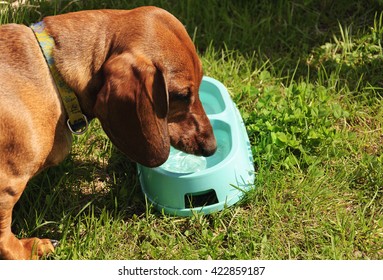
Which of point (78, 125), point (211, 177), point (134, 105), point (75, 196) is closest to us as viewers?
point (134, 105)

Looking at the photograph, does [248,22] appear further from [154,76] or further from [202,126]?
[154,76]

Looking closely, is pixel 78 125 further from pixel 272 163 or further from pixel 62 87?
pixel 272 163

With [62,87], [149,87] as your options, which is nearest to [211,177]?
[149,87]

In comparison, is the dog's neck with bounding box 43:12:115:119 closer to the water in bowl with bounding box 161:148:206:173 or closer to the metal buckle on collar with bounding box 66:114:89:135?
the metal buckle on collar with bounding box 66:114:89:135

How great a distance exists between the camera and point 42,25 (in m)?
3.40

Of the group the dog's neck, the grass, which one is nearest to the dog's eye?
the dog's neck

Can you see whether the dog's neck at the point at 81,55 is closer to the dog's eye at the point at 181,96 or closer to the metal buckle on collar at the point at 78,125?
the metal buckle on collar at the point at 78,125

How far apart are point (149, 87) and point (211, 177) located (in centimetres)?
86

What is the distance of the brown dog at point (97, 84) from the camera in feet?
10.4

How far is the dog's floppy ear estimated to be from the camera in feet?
10.2

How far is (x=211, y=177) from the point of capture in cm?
379

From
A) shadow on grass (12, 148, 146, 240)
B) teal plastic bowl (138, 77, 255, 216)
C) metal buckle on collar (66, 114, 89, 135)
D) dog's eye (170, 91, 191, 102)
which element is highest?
dog's eye (170, 91, 191, 102)

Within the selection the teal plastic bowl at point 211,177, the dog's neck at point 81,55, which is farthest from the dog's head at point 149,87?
the teal plastic bowl at point 211,177

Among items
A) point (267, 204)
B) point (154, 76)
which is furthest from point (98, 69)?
point (267, 204)
